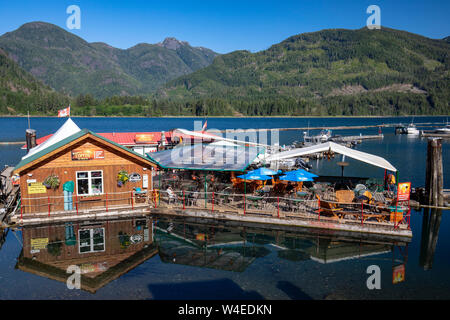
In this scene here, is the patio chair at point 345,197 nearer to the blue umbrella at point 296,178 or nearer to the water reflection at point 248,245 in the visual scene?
the blue umbrella at point 296,178

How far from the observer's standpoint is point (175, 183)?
2589 cm

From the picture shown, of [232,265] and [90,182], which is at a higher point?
[90,182]

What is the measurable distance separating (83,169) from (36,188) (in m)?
2.82

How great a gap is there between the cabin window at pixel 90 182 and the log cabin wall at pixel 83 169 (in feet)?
0.70

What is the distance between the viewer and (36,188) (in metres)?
20.7

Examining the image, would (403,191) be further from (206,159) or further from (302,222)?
(206,159)

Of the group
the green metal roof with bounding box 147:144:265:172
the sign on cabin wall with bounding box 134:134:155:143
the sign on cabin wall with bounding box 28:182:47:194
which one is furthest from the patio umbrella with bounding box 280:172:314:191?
the sign on cabin wall with bounding box 134:134:155:143

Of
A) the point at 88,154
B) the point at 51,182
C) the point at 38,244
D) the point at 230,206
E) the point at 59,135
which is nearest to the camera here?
the point at 38,244

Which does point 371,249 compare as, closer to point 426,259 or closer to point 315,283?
point 426,259

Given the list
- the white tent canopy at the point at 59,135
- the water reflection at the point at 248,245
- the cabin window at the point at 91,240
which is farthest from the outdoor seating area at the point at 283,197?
the white tent canopy at the point at 59,135

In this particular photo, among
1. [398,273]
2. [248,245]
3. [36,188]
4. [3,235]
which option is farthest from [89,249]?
[398,273]

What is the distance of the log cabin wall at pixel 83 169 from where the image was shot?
20.7 meters

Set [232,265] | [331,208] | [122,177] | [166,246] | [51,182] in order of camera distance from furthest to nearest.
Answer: [122,177], [51,182], [331,208], [166,246], [232,265]

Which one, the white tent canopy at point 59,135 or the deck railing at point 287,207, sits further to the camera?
the white tent canopy at point 59,135
